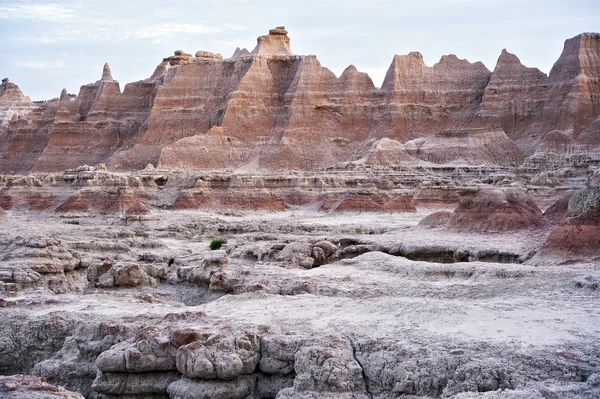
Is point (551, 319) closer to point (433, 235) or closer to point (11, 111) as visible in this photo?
point (433, 235)

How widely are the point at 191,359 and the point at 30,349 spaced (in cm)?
407

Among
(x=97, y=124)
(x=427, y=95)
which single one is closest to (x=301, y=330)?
(x=427, y=95)

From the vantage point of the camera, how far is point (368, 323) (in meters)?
15.4

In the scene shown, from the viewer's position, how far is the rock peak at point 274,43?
90625 mm

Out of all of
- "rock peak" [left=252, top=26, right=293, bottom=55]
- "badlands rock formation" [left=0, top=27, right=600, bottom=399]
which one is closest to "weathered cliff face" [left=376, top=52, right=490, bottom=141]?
"badlands rock formation" [left=0, top=27, right=600, bottom=399]

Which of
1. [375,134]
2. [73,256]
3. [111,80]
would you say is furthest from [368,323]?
[111,80]

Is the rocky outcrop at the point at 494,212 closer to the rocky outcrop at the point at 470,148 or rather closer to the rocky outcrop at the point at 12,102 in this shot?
the rocky outcrop at the point at 470,148

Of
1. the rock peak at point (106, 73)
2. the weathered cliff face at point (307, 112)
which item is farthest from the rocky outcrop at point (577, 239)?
the rock peak at point (106, 73)

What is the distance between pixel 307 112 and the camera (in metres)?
83.9

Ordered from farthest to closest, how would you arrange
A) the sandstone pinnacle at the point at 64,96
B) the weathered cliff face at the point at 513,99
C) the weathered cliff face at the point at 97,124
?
the sandstone pinnacle at the point at 64,96
the weathered cliff face at the point at 97,124
the weathered cliff face at the point at 513,99

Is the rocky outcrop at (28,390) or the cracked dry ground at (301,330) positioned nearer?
the rocky outcrop at (28,390)

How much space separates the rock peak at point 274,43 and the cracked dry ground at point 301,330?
67789mm

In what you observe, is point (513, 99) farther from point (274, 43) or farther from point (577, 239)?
point (577, 239)

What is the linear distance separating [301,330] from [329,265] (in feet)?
29.4
